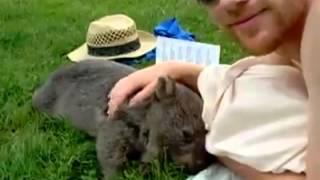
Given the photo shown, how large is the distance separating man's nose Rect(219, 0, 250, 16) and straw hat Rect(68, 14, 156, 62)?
1991 mm

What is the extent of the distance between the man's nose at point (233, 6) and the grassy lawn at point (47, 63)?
0.72 m

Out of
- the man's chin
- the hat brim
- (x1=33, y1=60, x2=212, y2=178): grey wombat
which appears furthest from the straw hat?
the man's chin

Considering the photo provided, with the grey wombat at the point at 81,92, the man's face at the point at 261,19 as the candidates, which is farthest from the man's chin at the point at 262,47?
the grey wombat at the point at 81,92

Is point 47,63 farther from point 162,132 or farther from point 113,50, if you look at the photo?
point 162,132

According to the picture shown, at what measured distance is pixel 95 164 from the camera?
2.65m

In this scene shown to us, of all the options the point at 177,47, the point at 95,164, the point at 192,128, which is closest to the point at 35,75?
the point at 177,47

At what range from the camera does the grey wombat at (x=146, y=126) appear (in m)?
2.32

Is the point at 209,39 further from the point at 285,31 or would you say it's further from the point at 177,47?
the point at 285,31

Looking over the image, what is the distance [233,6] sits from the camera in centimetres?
176

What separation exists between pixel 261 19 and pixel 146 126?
78 cm

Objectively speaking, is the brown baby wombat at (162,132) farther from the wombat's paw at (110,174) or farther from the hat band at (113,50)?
the hat band at (113,50)

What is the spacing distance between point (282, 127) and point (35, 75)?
1.98 metres

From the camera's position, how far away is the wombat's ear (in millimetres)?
2311

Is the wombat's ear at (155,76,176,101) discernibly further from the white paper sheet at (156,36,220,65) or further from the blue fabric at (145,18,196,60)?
the blue fabric at (145,18,196,60)
